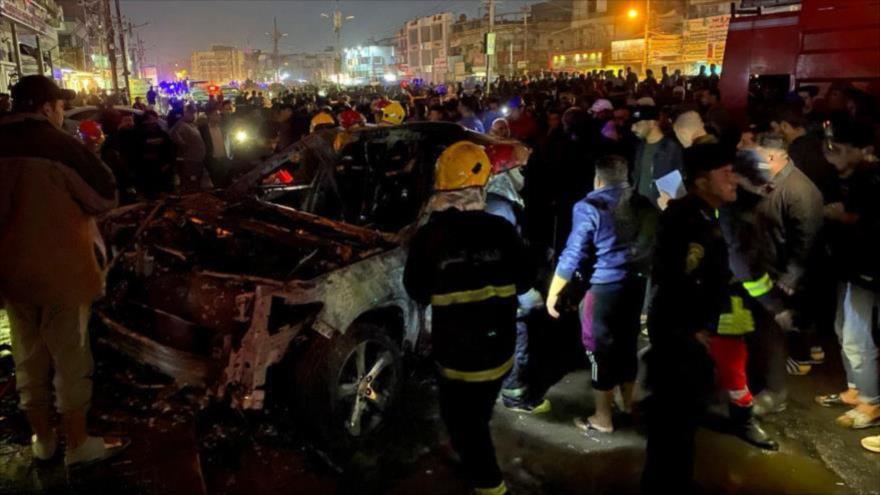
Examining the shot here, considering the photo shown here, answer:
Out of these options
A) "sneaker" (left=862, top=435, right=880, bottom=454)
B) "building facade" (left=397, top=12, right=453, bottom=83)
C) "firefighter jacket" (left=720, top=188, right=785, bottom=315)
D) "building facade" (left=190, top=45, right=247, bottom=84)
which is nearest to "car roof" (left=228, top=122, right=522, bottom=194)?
"firefighter jacket" (left=720, top=188, right=785, bottom=315)

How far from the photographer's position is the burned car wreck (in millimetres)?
3441

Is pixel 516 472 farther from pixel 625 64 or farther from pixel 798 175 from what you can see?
pixel 625 64

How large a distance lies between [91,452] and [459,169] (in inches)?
113

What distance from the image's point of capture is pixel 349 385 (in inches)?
150

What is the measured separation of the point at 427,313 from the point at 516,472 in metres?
1.31

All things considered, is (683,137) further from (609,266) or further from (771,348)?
(609,266)

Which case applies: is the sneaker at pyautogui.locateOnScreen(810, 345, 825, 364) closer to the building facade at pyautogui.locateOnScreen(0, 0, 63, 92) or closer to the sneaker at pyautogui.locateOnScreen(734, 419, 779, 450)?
the sneaker at pyautogui.locateOnScreen(734, 419, 779, 450)

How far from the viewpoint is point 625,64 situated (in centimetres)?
3834

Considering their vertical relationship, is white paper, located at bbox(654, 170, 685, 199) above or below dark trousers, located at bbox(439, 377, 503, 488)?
above

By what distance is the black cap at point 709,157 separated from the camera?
314 cm

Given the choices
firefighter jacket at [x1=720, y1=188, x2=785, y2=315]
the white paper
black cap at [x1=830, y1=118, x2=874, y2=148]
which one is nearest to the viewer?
firefighter jacket at [x1=720, y1=188, x2=785, y2=315]

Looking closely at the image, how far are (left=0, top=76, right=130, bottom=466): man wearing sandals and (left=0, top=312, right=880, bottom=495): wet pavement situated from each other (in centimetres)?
37

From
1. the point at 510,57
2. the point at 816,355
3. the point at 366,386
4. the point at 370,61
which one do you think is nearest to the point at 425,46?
the point at 370,61

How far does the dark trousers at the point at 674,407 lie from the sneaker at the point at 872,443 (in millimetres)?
1490
